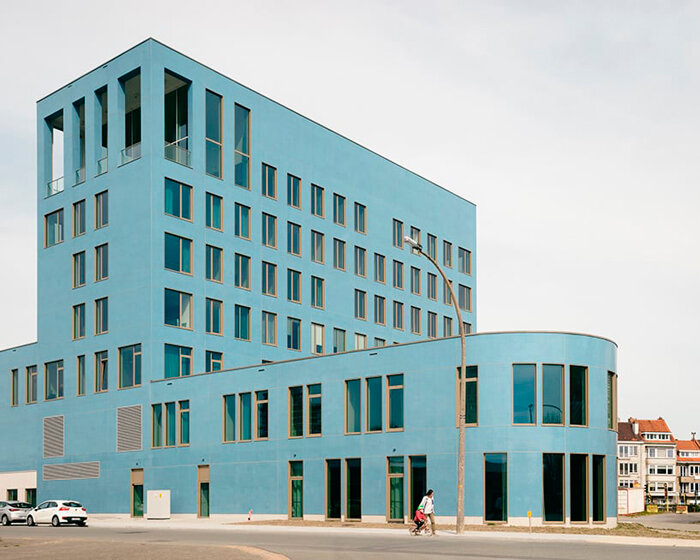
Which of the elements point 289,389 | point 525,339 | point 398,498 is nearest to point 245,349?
point 289,389

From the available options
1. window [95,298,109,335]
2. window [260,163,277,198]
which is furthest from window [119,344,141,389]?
window [260,163,277,198]

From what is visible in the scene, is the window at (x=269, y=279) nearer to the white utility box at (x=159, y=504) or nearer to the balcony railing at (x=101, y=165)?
the balcony railing at (x=101, y=165)

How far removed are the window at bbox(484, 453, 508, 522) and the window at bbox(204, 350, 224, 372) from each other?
22287 millimetres

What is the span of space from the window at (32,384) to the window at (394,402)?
98.9 feet

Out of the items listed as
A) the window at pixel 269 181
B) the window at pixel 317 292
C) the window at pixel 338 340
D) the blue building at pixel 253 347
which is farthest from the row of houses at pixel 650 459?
the window at pixel 269 181

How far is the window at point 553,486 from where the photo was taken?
39.2 m

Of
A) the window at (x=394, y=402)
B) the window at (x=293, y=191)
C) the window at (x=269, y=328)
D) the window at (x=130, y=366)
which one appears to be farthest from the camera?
the window at (x=293, y=191)

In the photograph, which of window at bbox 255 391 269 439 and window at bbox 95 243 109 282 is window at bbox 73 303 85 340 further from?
window at bbox 255 391 269 439

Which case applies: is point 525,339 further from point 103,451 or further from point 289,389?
point 103,451

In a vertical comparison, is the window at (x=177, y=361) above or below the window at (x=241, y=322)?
below

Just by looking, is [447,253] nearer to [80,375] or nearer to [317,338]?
[317,338]

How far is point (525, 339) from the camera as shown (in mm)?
39938

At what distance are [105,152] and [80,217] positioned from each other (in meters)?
4.51

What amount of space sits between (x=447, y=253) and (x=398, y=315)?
798 centimetres
